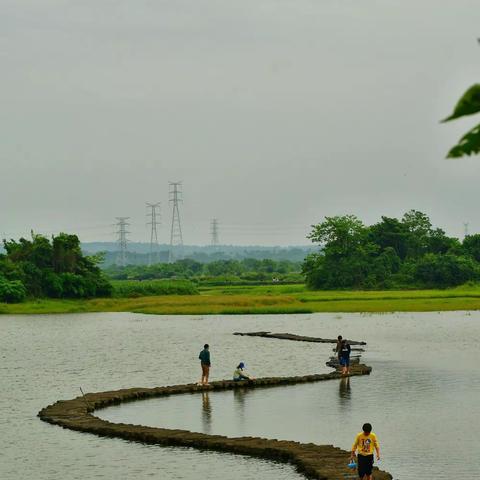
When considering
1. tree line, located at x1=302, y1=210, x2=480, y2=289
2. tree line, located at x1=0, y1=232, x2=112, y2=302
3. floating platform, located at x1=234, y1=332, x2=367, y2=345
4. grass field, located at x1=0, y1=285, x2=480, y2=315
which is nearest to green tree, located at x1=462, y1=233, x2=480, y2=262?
tree line, located at x1=302, y1=210, x2=480, y2=289

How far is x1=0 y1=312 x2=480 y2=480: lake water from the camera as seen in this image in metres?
29.1

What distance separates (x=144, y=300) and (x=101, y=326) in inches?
1293

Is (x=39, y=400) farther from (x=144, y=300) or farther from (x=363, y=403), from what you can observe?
(x=144, y=300)

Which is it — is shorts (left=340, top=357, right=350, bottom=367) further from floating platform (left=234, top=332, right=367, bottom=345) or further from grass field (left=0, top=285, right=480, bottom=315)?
grass field (left=0, top=285, right=480, bottom=315)

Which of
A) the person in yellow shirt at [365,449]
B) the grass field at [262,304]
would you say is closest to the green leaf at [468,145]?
the person in yellow shirt at [365,449]

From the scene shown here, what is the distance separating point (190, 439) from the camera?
31.9m

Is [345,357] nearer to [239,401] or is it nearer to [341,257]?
[239,401]

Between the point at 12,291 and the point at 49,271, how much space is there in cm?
777

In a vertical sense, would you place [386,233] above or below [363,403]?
above

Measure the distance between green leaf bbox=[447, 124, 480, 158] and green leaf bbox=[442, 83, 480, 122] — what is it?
13cm

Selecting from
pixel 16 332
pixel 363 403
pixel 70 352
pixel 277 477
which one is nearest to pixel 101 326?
pixel 16 332

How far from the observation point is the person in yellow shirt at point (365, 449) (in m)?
23.0

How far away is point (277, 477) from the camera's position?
27.0 m

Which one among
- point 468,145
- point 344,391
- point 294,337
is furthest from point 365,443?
point 294,337
